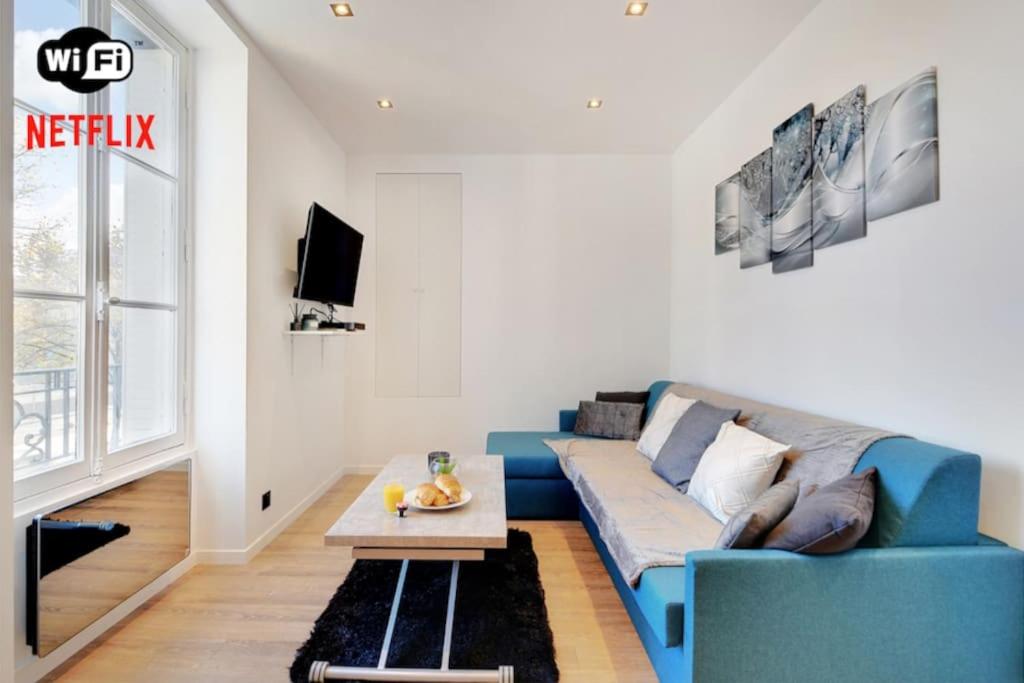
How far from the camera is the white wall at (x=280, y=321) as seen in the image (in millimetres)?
2664

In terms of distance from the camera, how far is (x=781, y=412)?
2.32 meters

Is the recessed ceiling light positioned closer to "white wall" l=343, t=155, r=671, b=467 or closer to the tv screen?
"white wall" l=343, t=155, r=671, b=467

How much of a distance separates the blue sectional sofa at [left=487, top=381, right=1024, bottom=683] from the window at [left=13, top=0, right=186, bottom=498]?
2445mm

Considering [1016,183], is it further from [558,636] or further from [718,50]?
[558,636]

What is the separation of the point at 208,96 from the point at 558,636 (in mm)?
3361

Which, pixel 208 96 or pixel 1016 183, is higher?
pixel 208 96

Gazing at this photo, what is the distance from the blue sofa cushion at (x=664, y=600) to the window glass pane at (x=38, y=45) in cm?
290

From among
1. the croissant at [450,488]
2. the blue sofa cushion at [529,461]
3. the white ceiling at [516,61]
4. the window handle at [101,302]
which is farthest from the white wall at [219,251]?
the blue sofa cushion at [529,461]

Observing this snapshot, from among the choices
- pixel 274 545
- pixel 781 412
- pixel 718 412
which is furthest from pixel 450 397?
pixel 781 412

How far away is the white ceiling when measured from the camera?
2.32 meters

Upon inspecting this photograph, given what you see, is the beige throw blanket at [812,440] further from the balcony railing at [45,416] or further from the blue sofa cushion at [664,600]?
the balcony railing at [45,416]

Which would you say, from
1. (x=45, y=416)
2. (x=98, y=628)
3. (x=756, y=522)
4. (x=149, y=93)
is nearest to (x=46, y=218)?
(x=45, y=416)

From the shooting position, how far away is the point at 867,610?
1.38 m

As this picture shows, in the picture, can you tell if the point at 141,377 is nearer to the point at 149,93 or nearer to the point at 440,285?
the point at 149,93
